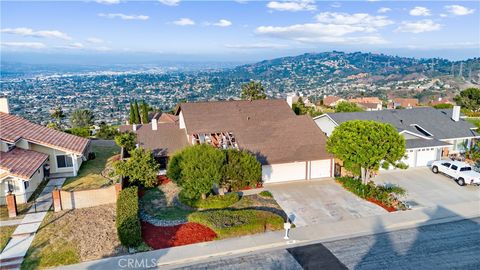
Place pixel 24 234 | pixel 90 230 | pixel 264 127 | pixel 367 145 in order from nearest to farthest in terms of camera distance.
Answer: pixel 24 234
pixel 90 230
pixel 367 145
pixel 264 127

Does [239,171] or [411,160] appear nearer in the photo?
[239,171]

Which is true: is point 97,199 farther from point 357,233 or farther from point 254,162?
point 357,233

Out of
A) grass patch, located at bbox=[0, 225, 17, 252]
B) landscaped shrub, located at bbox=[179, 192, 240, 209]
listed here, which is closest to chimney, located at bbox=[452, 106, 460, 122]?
landscaped shrub, located at bbox=[179, 192, 240, 209]

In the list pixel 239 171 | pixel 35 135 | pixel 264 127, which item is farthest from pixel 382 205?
pixel 35 135

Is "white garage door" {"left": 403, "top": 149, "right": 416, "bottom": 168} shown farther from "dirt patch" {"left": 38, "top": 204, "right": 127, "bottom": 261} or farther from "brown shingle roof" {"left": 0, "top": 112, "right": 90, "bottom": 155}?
"brown shingle roof" {"left": 0, "top": 112, "right": 90, "bottom": 155}

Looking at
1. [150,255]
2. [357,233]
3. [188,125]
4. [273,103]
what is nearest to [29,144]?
[188,125]

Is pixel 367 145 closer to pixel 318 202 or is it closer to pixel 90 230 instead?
pixel 318 202

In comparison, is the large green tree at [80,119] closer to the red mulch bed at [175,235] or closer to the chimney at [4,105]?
the chimney at [4,105]
